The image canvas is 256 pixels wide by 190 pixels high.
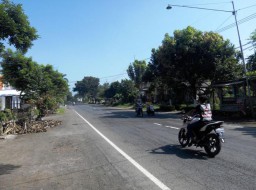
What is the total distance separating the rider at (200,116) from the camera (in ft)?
33.9

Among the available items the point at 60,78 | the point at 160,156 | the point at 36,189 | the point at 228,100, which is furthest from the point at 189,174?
the point at 60,78

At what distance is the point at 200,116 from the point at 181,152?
49.6 inches

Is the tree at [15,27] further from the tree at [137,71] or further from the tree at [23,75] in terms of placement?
the tree at [137,71]

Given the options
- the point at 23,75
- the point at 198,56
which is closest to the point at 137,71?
the point at 198,56

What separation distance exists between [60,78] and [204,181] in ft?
149

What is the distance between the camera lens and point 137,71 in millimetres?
85312

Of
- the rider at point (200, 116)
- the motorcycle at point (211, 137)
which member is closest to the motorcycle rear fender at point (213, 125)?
the motorcycle at point (211, 137)

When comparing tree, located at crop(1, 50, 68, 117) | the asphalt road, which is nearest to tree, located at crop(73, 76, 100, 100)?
tree, located at crop(1, 50, 68, 117)

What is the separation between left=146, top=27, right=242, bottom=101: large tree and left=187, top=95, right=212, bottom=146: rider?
24142 mm

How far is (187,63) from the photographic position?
34688 mm

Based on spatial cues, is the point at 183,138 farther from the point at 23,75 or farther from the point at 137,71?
the point at 137,71

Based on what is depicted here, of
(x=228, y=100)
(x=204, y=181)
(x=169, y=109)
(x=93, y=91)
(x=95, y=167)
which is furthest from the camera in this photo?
(x=93, y=91)

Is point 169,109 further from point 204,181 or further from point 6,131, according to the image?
point 204,181

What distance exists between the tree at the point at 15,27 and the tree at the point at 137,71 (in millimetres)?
74384
